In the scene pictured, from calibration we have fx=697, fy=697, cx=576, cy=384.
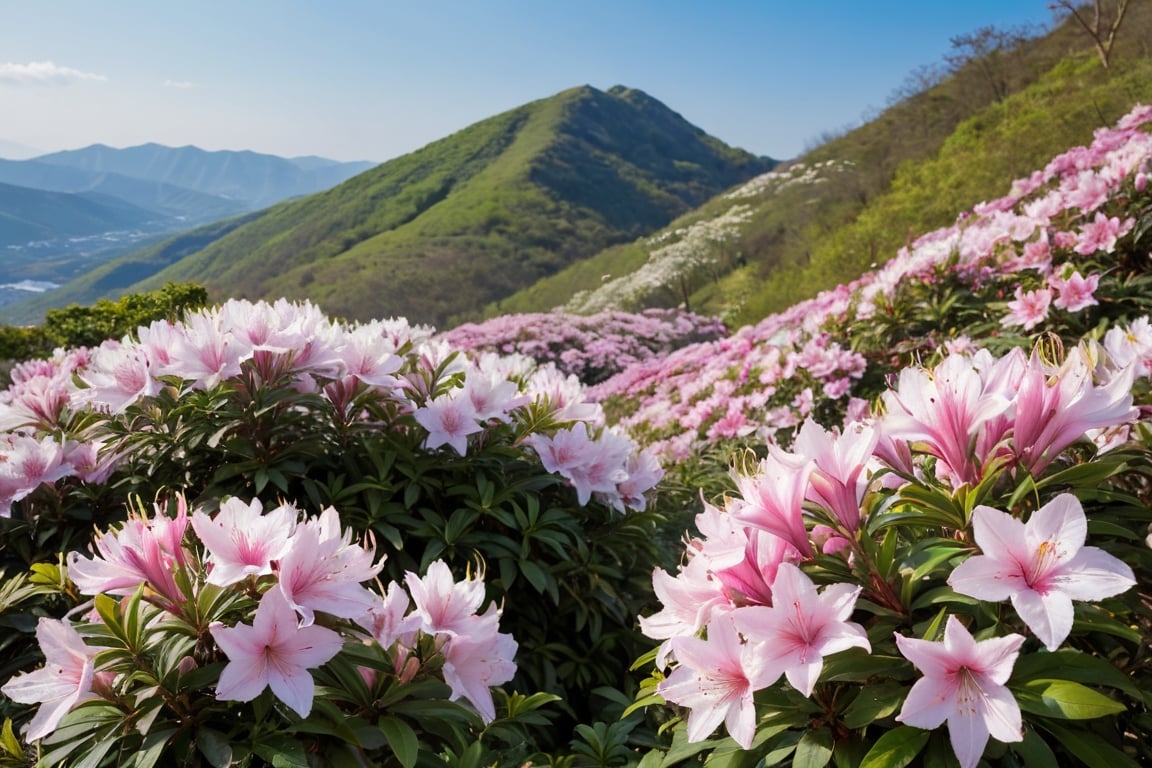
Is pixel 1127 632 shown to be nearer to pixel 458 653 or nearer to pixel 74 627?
pixel 458 653

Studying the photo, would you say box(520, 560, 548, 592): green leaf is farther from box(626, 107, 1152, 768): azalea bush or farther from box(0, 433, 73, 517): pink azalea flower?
box(0, 433, 73, 517): pink azalea flower

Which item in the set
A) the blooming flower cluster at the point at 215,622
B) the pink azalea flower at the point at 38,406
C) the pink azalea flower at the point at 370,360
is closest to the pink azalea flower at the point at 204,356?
the pink azalea flower at the point at 370,360

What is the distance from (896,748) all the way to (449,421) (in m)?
1.47

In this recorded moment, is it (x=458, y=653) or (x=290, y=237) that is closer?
(x=458, y=653)

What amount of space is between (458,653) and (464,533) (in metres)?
0.74

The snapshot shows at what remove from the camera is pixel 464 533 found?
81.0 inches

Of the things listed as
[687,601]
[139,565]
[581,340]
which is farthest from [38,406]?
[581,340]

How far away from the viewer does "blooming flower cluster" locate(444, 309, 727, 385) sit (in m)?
11.5

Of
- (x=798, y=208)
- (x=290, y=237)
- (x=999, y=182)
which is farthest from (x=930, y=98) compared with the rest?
(x=290, y=237)

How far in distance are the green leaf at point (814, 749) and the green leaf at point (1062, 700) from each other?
242mm

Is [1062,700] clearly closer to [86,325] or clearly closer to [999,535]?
[999,535]

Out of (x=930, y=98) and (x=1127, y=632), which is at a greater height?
(x=930, y=98)

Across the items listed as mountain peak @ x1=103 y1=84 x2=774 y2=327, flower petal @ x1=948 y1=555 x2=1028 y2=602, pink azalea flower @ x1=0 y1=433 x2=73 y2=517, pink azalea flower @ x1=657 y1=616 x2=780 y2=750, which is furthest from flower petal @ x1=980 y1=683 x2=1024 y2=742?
mountain peak @ x1=103 y1=84 x2=774 y2=327

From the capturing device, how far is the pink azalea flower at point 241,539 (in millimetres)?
1076
